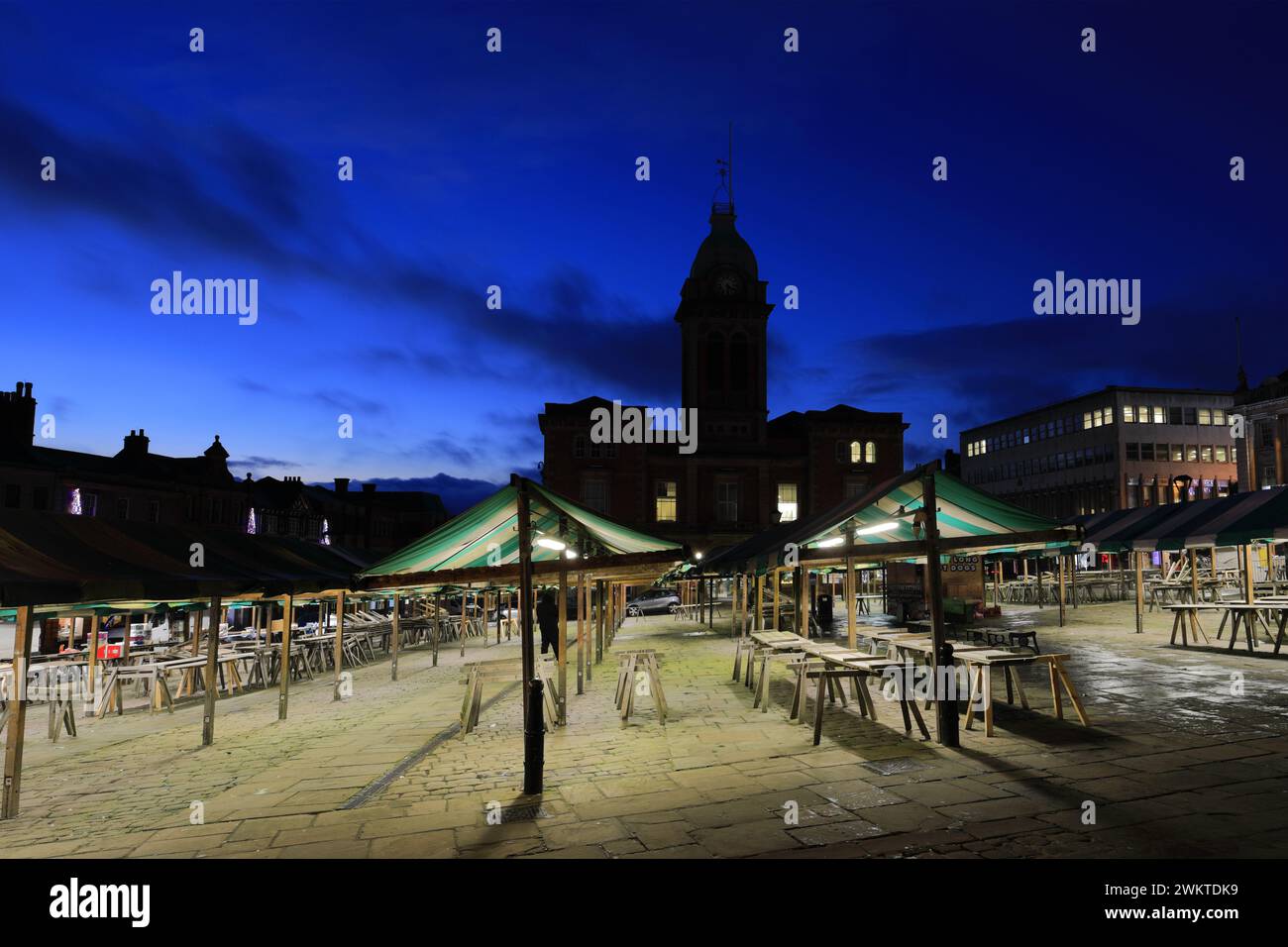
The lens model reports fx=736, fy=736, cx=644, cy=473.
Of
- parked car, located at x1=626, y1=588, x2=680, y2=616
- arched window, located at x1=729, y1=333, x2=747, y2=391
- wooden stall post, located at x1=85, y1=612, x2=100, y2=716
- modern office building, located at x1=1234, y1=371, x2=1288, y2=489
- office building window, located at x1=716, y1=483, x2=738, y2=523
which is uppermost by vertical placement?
arched window, located at x1=729, y1=333, x2=747, y2=391

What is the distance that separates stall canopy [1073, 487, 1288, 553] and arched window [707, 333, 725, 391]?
97.9 feet

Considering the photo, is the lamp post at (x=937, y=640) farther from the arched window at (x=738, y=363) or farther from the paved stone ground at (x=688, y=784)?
the arched window at (x=738, y=363)

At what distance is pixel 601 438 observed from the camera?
42938 millimetres

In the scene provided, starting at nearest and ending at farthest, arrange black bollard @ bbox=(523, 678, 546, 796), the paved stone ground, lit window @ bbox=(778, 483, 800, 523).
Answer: the paved stone ground < black bollard @ bbox=(523, 678, 546, 796) < lit window @ bbox=(778, 483, 800, 523)

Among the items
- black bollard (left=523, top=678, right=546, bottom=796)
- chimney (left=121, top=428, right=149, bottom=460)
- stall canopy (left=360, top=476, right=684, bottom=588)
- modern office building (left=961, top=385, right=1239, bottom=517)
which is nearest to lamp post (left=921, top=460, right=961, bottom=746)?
stall canopy (left=360, top=476, right=684, bottom=588)

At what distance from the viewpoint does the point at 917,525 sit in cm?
982

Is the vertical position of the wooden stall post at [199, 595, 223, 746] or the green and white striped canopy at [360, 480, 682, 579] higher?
→ the green and white striped canopy at [360, 480, 682, 579]

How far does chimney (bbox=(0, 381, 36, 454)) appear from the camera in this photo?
3334cm

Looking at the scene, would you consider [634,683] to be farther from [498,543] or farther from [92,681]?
[92,681]

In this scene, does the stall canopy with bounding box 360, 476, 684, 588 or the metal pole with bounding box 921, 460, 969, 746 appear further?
the stall canopy with bounding box 360, 476, 684, 588

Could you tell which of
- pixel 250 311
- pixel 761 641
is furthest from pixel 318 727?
pixel 761 641
